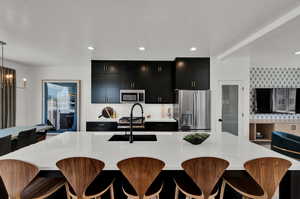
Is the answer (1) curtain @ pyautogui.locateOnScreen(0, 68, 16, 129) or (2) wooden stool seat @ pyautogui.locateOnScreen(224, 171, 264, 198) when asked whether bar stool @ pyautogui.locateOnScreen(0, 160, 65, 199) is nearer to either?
(2) wooden stool seat @ pyautogui.locateOnScreen(224, 171, 264, 198)

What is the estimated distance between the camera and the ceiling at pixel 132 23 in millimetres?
1859

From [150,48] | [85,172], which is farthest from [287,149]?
[85,172]

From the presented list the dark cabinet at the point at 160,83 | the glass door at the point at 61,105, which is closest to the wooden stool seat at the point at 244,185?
the dark cabinet at the point at 160,83

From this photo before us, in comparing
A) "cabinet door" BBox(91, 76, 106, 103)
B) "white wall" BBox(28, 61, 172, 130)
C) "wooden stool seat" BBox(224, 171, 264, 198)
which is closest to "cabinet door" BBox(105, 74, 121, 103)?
"cabinet door" BBox(91, 76, 106, 103)

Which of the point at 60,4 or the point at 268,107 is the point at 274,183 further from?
the point at 268,107

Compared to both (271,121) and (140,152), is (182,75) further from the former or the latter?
(271,121)

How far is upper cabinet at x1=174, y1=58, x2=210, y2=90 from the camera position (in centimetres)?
425

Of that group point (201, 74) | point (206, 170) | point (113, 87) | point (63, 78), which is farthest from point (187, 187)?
point (63, 78)

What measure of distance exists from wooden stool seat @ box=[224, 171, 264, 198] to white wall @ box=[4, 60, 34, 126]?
→ 19.1 ft

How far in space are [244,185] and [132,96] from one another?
346 cm

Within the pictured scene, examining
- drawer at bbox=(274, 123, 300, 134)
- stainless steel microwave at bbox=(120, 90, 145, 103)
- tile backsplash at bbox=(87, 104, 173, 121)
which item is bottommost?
drawer at bbox=(274, 123, 300, 134)

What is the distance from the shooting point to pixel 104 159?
1.41 meters

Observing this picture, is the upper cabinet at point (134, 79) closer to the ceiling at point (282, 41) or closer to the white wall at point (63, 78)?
the white wall at point (63, 78)

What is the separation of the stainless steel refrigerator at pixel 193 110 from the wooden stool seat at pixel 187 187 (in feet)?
8.19
